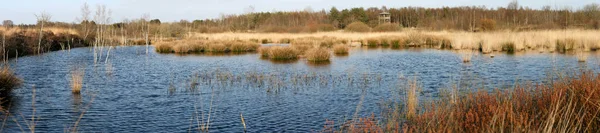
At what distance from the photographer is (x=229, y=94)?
12.4 metres

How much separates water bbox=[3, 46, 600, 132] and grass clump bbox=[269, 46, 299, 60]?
15.9 feet

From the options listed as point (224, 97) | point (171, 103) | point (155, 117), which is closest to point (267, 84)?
point (224, 97)

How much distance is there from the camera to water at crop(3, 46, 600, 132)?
9.06 meters

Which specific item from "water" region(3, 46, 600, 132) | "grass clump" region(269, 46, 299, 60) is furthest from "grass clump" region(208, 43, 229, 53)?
"water" region(3, 46, 600, 132)

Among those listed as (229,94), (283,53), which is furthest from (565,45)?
(229,94)

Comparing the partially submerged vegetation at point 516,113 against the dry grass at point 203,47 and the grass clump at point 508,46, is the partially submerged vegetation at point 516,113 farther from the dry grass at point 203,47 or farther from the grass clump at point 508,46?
the dry grass at point 203,47

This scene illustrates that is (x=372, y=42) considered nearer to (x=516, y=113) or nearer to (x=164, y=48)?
(x=164, y=48)

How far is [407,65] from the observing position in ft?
65.0

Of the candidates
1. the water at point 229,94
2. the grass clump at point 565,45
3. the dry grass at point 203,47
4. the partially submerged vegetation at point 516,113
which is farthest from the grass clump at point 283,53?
the partially submerged vegetation at point 516,113

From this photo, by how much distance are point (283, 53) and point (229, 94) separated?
11942 millimetres

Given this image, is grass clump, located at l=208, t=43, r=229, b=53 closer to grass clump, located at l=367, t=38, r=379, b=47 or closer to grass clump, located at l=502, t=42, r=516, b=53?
grass clump, located at l=367, t=38, r=379, b=47

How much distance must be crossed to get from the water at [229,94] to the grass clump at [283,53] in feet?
15.9

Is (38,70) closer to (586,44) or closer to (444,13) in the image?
(586,44)

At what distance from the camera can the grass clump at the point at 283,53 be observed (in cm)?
2427
